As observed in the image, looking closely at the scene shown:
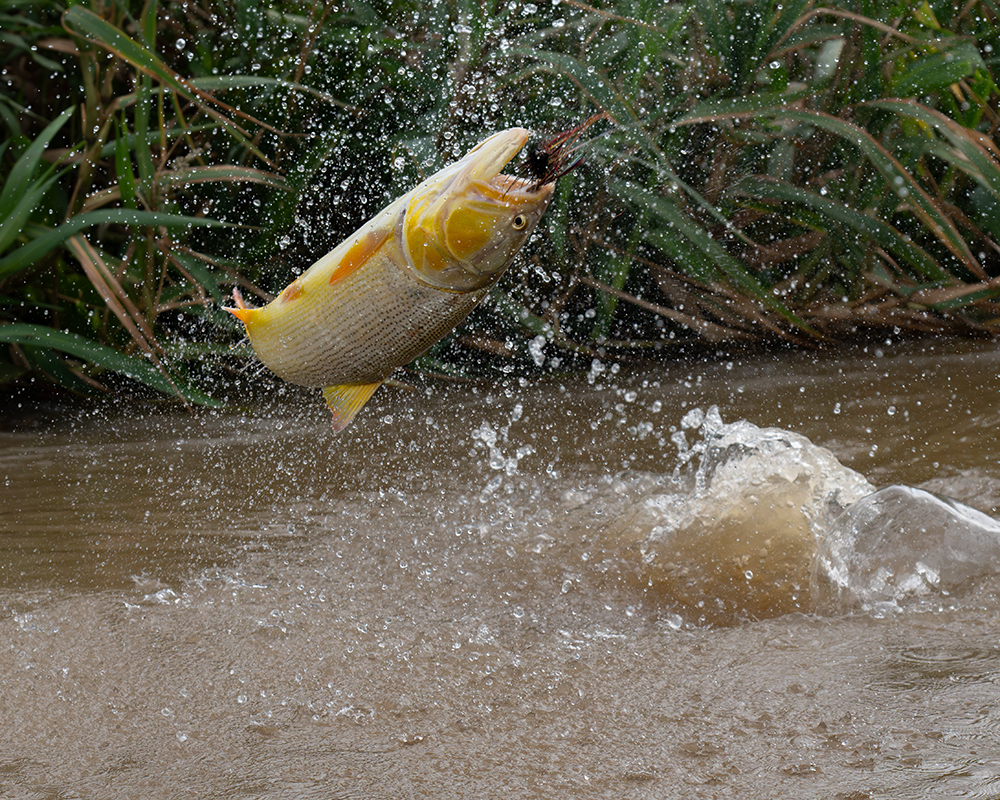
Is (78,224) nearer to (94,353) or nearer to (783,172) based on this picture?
(94,353)

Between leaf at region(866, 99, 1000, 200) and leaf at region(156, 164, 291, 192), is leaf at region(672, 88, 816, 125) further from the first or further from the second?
leaf at region(156, 164, 291, 192)

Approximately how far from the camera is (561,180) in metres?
4.20

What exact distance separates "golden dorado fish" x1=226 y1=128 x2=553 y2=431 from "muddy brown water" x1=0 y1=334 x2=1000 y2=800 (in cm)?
64

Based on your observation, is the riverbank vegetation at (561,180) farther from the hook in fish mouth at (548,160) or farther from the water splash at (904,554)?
the hook in fish mouth at (548,160)

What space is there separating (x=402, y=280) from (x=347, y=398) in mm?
286

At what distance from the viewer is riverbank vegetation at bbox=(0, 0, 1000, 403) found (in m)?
4.06

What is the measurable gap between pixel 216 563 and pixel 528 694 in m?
1.06

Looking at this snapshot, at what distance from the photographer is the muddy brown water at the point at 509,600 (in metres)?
1.89

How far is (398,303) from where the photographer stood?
176 cm

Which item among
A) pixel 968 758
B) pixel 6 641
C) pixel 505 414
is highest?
pixel 968 758

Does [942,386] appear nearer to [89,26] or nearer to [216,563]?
[216,563]

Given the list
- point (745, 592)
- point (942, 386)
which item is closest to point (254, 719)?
point (745, 592)

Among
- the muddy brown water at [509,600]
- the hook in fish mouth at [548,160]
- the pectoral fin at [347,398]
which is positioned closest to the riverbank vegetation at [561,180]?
the muddy brown water at [509,600]

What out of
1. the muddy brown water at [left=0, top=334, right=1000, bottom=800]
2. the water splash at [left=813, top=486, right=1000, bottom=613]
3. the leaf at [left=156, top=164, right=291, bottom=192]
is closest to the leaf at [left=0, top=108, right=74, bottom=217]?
the leaf at [left=156, top=164, right=291, bottom=192]
